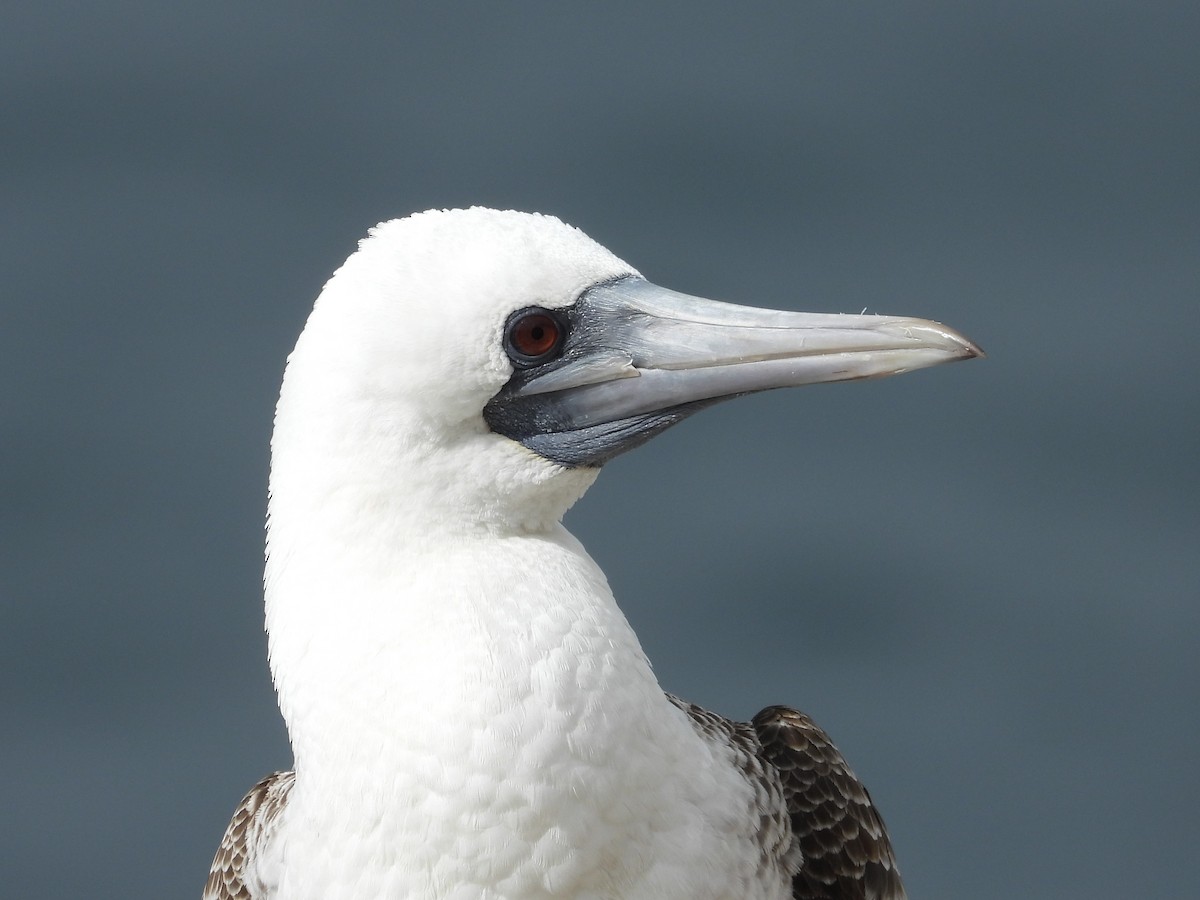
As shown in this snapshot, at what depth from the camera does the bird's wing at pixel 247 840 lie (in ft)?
16.0


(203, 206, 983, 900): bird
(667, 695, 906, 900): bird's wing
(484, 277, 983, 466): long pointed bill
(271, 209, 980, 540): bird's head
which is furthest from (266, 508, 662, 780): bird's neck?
(667, 695, 906, 900): bird's wing

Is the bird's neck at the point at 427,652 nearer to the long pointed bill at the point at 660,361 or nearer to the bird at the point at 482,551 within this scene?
the bird at the point at 482,551

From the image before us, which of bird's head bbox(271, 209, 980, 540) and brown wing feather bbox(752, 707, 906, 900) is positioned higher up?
bird's head bbox(271, 209, 980, 540)

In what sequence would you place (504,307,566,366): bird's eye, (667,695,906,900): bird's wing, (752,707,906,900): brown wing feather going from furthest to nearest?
(752,707,906,900): brown wing feather < (667,695,906,900): bird's wing < (504,307,566,366): bird's eye

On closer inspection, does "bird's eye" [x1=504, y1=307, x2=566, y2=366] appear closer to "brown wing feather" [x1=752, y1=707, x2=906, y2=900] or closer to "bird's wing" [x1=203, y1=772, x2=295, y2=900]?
"bird's wing" [x1=203, y1=772, x2=295, y2=900]

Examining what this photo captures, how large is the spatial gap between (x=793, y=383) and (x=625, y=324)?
0.41 meters

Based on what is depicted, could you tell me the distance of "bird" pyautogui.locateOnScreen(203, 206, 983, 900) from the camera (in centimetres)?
375

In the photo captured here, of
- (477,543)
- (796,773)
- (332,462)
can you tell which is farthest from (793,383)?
(796,773)

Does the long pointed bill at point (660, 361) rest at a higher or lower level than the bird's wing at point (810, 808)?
higher

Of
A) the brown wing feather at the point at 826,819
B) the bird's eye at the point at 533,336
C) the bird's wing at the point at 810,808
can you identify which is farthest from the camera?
the brown wing feather at the point at 826,819

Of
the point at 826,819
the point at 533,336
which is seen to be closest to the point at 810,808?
the point at 826,819

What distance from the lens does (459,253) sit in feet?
12.3

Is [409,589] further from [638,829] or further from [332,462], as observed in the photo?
[638,829]

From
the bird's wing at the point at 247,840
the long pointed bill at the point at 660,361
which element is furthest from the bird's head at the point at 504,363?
the bird's wing at the point at 247,840
